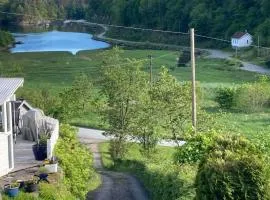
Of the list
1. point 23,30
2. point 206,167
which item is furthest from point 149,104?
point 23,30

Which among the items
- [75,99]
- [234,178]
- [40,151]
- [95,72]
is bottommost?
[95,72]

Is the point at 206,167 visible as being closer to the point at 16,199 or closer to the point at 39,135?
the point at 16,199

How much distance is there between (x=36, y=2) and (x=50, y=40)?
155ft

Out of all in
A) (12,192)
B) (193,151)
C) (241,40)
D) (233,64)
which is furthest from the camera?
(241,40)

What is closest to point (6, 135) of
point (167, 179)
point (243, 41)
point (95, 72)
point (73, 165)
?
point (73, 165)

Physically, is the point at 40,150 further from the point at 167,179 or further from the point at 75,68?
the point at 75,68

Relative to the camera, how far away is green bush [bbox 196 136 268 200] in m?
10.9

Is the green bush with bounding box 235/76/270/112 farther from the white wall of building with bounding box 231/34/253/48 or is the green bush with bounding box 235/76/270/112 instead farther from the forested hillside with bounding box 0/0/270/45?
the white wall of building with bounding box 231/34/253/48

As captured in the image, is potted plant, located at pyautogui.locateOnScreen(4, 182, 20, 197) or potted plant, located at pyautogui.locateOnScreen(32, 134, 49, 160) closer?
potted plant, located at pyautogui.locateOnScreen(4, 182, 20, 197)

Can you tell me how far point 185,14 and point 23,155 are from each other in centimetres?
9542

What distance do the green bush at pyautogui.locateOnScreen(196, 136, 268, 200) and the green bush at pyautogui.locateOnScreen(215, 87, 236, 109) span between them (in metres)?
33.2

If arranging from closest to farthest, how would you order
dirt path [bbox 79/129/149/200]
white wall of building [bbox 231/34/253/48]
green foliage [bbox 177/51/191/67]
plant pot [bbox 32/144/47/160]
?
1. plant pot [bbox 32/144/47/160]
2. dirt path [bbox 79/129/149/200]
3. green foliage [bbox 177/51/191/67]
4. white wall of building [bbox 231/34/253/48]

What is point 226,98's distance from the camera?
44406 mm

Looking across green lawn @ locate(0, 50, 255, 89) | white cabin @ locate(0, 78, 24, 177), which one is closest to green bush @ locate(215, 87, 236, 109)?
green lawn @ locate(0, 50, 255, 89)
